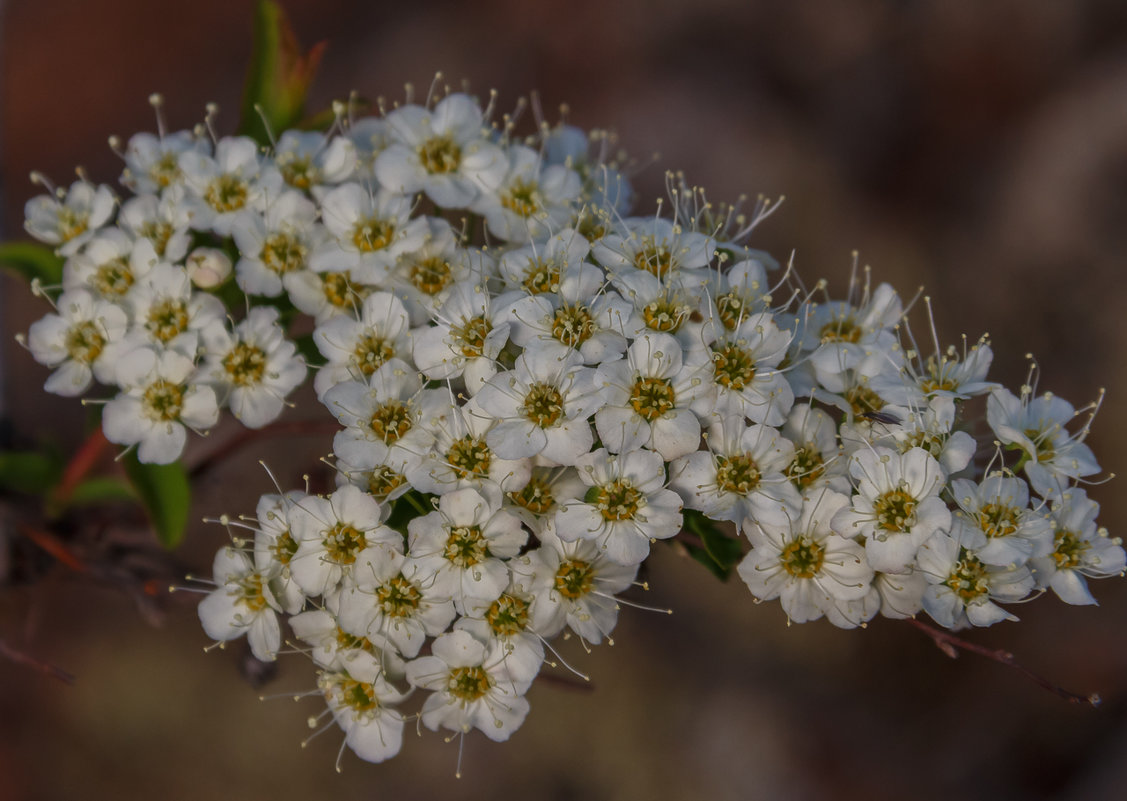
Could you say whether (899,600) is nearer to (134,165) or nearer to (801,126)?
(134,165)

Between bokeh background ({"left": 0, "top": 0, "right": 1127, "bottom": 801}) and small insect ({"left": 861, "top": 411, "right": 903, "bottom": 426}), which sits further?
bokeh background ({"left": 0, "top": 0, "right": 1127, "bottom": 801})

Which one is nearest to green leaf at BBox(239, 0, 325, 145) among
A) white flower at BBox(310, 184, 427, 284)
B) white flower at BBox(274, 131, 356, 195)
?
white flower at BBox(274, 131, 356, 195)

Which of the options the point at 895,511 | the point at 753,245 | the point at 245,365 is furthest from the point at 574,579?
the point at 753,245

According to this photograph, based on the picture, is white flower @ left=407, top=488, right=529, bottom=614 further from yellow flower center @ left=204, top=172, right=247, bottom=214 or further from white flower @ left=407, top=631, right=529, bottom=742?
yellow flower center @ left=204, top=172, right=247, bottom=214

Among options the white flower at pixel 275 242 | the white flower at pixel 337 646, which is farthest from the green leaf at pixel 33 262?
the white flower at pixel 337 646

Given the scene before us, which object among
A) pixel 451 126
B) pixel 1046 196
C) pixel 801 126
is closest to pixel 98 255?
pixel 451 126

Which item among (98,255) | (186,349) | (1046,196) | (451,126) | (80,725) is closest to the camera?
(186,349)
